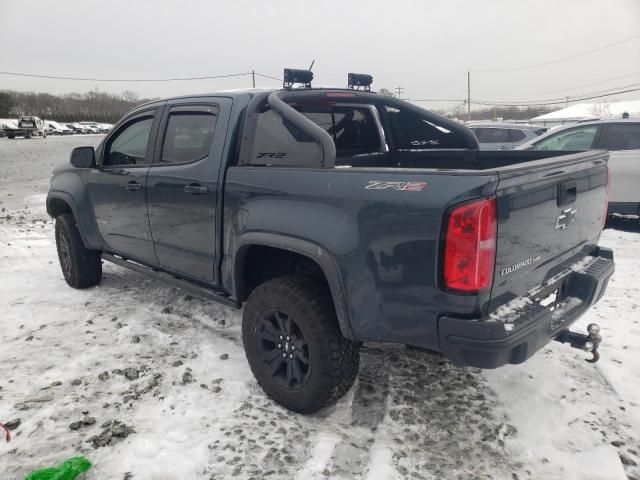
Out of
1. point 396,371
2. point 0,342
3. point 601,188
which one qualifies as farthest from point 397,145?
point 0,342

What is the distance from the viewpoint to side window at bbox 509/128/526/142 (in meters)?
12.8

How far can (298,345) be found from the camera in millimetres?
2809

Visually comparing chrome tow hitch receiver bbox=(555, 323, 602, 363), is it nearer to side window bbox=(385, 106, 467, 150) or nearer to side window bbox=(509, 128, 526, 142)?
side window bbox=(385, 106, 467, 150)

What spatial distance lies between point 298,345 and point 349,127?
1854 mm

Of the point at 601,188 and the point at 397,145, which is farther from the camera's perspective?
the point at 397,145

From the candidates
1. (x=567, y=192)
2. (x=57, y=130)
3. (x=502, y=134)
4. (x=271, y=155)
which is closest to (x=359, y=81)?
(x=271, y=155)

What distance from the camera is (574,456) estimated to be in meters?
2.51

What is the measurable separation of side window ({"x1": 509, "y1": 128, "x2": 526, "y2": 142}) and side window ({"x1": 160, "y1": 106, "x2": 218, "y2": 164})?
11.2 meters

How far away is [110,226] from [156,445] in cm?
240

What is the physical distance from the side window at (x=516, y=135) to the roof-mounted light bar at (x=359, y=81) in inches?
397

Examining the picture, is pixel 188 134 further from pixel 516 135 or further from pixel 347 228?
pixel 516 135

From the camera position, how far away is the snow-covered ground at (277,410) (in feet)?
8.11

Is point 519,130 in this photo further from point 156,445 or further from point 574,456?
point 156,445

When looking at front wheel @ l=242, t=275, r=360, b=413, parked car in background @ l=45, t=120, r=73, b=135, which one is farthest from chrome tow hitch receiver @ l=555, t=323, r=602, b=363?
parked car in background @ l=45, t=120, r=73, b=135
